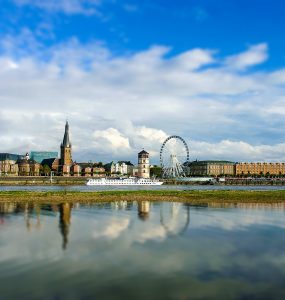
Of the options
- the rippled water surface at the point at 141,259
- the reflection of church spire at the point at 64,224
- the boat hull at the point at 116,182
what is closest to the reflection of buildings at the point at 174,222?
the rippled water surface at the point at 141,259

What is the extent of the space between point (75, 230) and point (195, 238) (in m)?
10.1

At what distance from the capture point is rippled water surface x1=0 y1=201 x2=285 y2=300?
17547 millimetres

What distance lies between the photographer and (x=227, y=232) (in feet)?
110

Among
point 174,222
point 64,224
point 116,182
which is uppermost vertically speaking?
point 64,224

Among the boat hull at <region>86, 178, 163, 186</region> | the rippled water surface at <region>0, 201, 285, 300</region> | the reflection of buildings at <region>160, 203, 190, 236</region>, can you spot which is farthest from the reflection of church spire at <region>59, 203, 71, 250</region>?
the boat hull at <region>86, 178, 163, 186</region>

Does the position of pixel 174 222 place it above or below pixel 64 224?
below

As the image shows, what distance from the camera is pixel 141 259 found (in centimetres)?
2333

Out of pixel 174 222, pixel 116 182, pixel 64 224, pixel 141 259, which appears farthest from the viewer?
pixel 116 182

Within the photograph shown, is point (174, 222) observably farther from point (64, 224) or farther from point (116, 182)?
point (116, 182)

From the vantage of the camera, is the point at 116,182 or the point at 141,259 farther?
the point at 116,182

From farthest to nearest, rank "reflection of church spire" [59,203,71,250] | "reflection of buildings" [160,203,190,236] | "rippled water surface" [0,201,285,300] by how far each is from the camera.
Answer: "reflection of buildings" [160,203,190,236] < "reflection of church spire" [59,203,71,250] < "rippled water surface" [0,201,285,300]

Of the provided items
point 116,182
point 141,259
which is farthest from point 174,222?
point 116,182

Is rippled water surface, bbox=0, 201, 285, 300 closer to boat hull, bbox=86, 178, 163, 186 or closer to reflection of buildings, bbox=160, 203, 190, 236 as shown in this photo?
reflection of buildings, bbox=160, 203, 190, 236

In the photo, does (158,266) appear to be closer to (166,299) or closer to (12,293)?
(166,299)
